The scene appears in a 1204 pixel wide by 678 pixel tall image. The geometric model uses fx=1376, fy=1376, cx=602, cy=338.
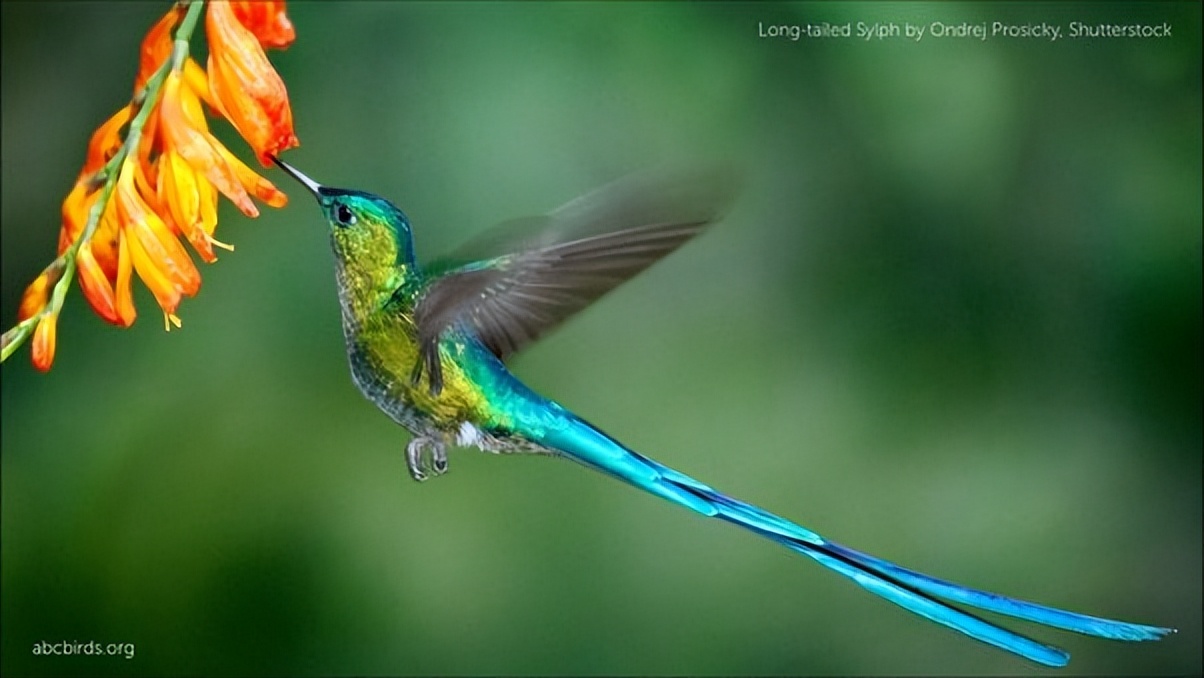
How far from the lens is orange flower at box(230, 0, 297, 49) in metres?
0.68

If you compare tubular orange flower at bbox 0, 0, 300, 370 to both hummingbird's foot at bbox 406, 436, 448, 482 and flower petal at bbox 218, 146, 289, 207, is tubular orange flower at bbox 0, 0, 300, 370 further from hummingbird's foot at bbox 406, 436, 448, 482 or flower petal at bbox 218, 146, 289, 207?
hummingbird's foot at bbox 406, 436, 448, 482

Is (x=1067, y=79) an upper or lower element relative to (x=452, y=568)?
upper

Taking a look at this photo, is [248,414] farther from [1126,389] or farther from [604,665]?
[1126,389]

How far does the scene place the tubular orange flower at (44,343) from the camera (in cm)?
70

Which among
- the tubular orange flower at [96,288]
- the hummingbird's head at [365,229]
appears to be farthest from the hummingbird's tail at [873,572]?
the tubular orange flower at [96,288]

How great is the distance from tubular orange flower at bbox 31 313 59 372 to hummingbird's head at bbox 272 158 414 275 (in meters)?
0.15

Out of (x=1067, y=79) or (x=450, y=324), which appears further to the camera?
(x=1067, y=79)

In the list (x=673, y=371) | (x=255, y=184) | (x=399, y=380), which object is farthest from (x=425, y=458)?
(x=673, y=371)

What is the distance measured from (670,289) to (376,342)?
1082 mm

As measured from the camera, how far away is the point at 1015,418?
1845mm

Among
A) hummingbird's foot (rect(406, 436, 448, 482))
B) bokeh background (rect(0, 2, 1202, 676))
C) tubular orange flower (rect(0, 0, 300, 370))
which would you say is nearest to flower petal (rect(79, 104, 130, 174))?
tubular orange flower (rect(0, 0, 300, 370))

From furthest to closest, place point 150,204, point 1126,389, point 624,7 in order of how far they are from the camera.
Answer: point 1126,389, point 624,7, point 150,204

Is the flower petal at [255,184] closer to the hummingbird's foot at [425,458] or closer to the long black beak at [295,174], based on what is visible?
the long black beak at [295,174]

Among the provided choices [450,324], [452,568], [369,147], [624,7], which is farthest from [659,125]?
[450,324]
